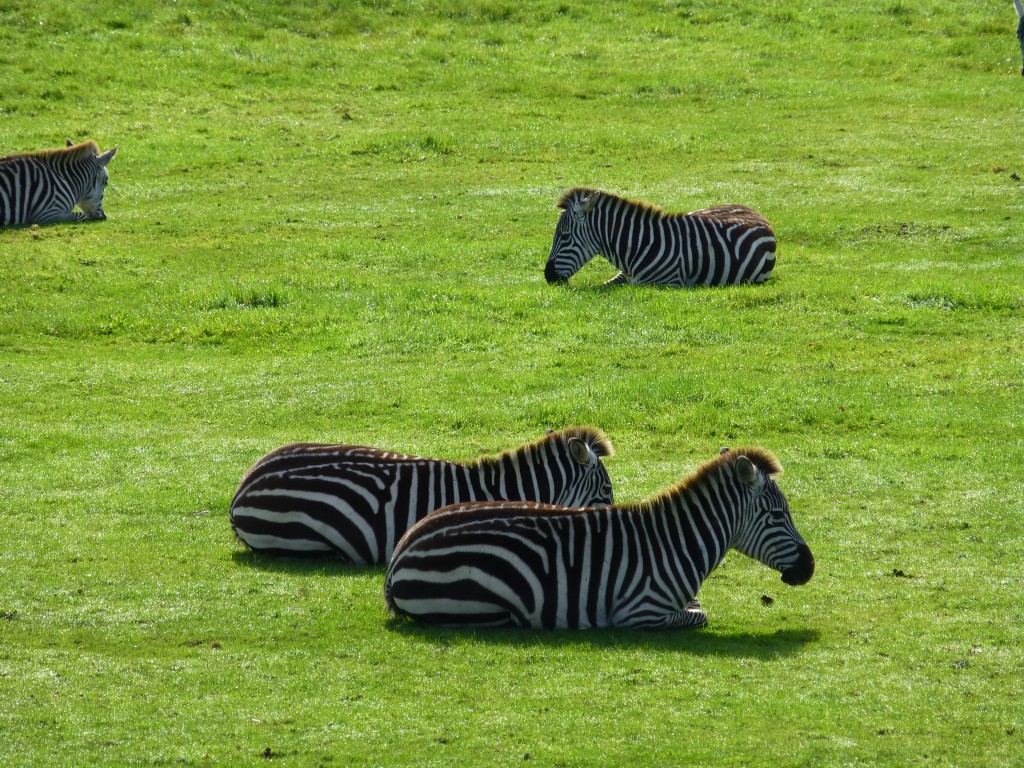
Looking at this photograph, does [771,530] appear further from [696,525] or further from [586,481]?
[586,481]

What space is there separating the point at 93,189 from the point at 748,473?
20459 mm

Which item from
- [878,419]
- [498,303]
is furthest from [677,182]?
[878,419]

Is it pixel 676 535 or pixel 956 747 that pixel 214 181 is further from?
pixel 956 747

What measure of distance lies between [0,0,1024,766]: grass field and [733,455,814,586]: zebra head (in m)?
0.42

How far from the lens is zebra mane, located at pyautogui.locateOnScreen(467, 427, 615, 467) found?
39.7 feet

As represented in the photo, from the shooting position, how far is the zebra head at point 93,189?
27.6 metres

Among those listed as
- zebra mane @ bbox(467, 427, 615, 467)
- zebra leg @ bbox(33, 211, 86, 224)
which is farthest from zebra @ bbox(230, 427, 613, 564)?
zebra leg @ bbox(33, 211, 86, 224)

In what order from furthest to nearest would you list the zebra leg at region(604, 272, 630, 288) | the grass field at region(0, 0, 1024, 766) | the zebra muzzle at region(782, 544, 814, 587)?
the zebra leg at region(604, 272, 630, 288), the zebra muzzle at region(782, 544, 814, 587), the grass field at region(0, 0, 1024, 766)

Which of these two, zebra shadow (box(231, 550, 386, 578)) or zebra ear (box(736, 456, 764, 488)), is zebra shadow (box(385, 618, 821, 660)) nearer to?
zebra ear (box(736, 456, 764, 488))

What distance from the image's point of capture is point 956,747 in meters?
8.02

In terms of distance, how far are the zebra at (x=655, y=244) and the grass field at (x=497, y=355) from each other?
2.35ft

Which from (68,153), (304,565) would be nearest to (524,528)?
(304,565)

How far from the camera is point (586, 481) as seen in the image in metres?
12.2

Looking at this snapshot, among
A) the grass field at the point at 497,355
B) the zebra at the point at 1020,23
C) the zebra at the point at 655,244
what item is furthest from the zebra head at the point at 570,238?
the zebra at the point at 1020,23
